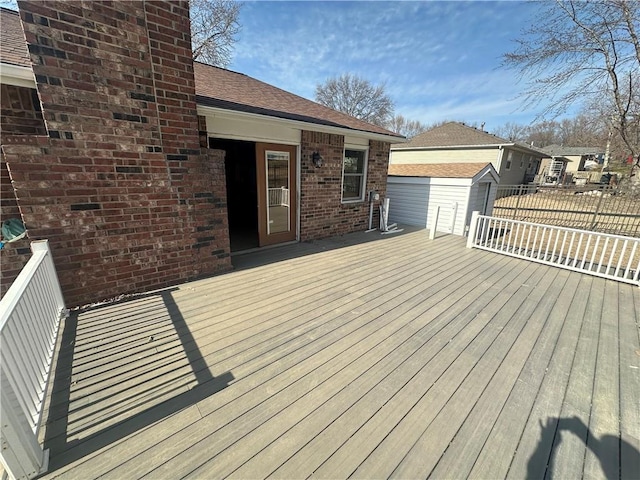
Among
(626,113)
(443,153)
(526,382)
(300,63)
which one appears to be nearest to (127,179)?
(526,382)

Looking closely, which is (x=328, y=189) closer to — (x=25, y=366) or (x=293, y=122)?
(x=293, y=122)

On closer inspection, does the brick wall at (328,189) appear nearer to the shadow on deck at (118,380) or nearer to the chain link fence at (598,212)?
the shadow on deck at (118,380)

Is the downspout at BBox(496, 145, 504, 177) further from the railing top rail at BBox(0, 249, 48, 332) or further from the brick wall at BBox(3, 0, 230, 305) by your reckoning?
the railing top rail at BBox(0, 249, 48, 332)

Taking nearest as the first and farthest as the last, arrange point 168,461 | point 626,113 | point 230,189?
point 168,461, point 230,189, point 626,113

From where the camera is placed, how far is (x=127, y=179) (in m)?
3.12

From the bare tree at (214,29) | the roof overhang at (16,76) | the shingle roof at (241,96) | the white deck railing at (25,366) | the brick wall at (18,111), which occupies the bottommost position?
the white deck railing at (25,366)

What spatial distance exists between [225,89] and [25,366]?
5304 mm

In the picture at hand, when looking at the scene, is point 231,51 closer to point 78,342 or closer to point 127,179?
point 127,179

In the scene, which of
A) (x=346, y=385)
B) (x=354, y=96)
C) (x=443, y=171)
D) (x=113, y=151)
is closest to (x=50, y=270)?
(x=113, y=151)

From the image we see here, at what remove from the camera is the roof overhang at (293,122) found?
378 cm

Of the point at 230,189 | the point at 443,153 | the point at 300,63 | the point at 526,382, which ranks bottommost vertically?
the point at 526,382

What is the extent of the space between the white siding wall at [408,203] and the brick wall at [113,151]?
6803 millimetres

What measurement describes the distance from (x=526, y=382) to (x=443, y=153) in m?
18.5

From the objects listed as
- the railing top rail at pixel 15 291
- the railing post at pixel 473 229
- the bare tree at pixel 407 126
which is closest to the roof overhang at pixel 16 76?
the railing top rail at pixel 15 291
